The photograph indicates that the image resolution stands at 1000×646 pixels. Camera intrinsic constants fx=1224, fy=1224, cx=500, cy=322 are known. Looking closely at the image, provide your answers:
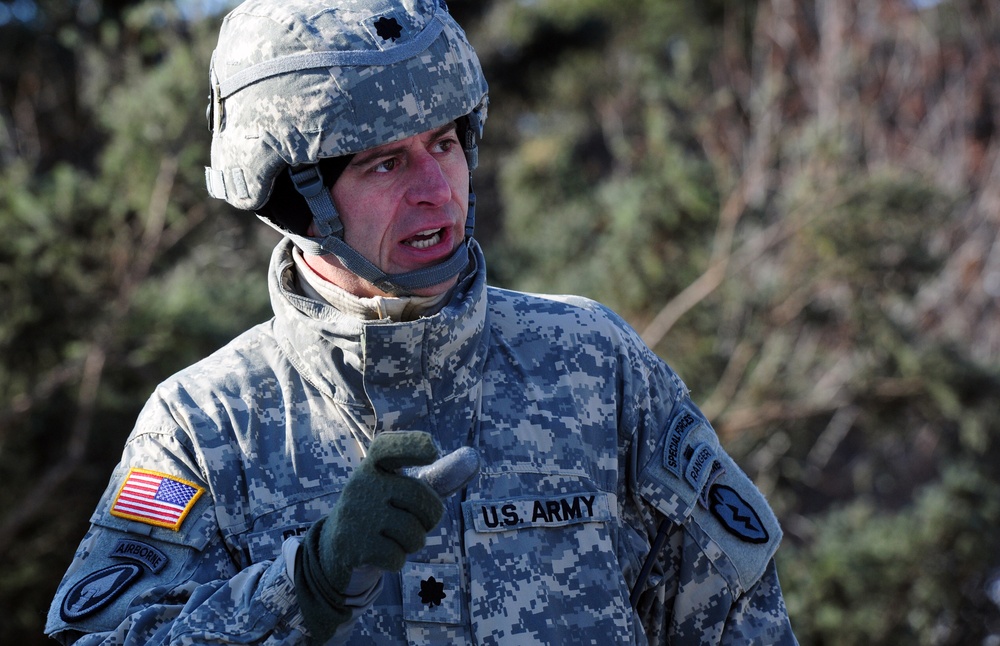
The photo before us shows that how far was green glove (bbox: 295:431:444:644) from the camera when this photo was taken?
1.83 m

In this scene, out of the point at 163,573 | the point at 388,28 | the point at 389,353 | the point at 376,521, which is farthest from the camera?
the point at 388,28

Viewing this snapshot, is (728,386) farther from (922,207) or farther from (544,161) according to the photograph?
(544,161)

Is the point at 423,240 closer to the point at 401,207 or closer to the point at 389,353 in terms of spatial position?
the point at 401,207

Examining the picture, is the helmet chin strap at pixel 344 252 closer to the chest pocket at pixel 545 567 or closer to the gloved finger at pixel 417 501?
the chest pocket at pixel 545 567

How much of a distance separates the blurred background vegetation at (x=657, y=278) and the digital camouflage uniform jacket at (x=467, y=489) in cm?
484

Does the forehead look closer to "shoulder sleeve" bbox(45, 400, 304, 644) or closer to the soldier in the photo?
the soldier

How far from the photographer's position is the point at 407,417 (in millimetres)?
2260

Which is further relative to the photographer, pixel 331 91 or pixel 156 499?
pixel 331 91

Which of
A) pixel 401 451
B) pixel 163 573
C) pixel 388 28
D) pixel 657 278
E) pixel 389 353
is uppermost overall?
pixel 388 28

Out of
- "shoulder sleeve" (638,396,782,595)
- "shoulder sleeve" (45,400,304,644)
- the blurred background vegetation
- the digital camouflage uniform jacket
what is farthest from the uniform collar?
the blurred background vegetation

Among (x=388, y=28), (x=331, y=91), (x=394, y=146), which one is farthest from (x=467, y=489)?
(x=388, y=28)

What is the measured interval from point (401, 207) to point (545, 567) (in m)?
0.71

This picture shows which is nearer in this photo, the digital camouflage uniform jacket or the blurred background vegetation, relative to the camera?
the digital camouflage uniform jacket

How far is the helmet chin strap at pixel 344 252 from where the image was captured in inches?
89.1
